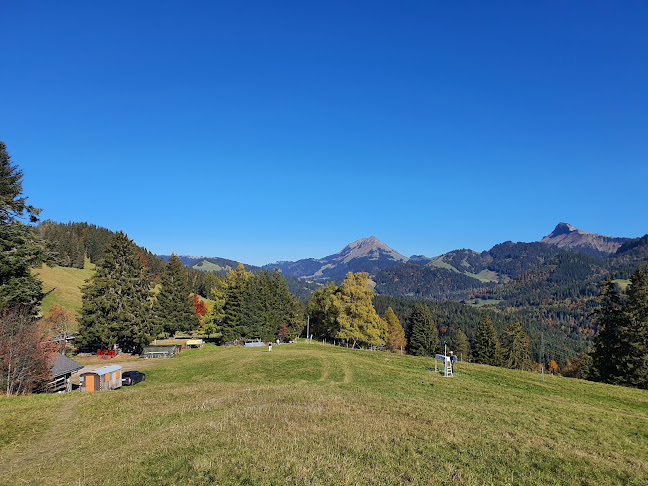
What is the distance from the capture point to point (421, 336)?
101688mm

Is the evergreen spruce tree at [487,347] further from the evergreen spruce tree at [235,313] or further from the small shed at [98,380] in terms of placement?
the small shed at [98,380]

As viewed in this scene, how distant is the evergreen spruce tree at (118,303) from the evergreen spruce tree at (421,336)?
68.4 m

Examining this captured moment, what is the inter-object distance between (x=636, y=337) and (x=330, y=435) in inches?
2029

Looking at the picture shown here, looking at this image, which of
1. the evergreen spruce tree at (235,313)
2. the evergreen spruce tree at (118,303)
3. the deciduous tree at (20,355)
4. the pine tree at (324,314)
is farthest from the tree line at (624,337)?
the evergreen spruce tree at (118,303)

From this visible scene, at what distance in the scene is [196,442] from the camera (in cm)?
1623

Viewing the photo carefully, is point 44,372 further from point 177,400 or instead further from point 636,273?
point 636,273

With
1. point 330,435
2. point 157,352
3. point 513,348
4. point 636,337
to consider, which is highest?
point 330,435

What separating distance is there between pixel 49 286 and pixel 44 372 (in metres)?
81.8

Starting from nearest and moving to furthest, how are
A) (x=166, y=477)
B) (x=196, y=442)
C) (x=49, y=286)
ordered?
1. (x=166, y=477)
2. (x=196, y=442)
3. (x=49, y=286)

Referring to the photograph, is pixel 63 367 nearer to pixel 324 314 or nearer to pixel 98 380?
pixel 98 380

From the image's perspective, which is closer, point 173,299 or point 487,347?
point 173,299

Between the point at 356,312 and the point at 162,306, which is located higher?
the point at 162,306

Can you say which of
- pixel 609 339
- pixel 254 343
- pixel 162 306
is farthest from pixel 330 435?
pixel 162 306

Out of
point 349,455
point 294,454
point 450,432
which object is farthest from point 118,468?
point 450,432
